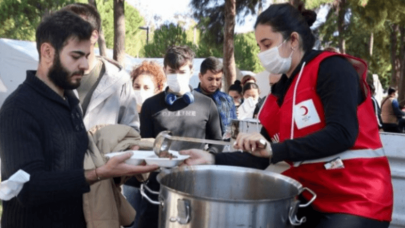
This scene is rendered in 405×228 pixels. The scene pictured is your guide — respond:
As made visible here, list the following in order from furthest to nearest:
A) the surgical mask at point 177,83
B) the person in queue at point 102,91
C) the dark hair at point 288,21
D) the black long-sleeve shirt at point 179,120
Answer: the surgical mask at point 177,83, the black long-sleeve shirt at point 179,120, the person in queue at point 102,91, the dark hair at point 288,21

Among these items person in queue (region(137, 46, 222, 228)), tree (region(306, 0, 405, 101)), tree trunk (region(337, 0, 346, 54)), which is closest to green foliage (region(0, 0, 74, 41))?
tree trunk (region(337, 0, 346, 54))

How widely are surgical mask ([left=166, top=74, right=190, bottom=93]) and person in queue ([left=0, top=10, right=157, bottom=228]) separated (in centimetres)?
189

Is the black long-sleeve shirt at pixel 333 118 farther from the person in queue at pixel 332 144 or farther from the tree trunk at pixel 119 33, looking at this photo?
the tree trunk at pixel 119 33

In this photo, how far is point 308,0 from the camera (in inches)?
615

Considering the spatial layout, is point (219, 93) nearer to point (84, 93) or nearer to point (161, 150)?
point (84, 93)

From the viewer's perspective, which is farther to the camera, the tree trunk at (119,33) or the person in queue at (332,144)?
the tree trunk at (119,33)

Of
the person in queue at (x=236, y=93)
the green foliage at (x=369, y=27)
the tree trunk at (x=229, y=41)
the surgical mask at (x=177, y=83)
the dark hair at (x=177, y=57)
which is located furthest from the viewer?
the tree trunk at (x=229, y=41)

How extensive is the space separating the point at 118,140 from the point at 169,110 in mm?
1621

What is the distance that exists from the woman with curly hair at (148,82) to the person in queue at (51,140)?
3.00 meters

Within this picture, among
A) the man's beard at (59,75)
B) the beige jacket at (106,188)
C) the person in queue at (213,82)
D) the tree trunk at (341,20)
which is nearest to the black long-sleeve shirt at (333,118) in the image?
the beige jacket at (106,188)

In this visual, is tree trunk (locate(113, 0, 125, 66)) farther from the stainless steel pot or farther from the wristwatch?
the wristwatch

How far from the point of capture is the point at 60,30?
2.16 metres

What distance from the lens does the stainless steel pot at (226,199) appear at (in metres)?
1.78

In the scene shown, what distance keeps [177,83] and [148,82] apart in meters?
1.27
